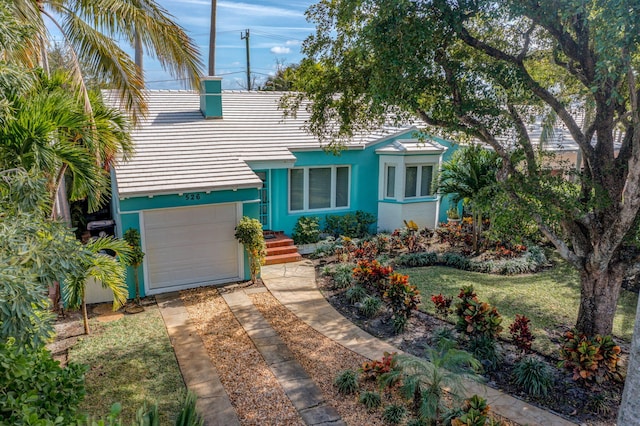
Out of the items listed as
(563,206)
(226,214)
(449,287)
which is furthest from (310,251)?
(563,206)

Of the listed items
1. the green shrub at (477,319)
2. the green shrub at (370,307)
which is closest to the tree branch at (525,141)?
the green shrub at (477,319)

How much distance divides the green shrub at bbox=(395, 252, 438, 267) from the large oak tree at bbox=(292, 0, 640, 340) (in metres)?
5.92

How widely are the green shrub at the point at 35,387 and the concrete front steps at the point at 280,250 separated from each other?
31.9ft

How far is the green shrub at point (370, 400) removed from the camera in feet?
23.4

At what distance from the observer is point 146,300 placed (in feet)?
38.4

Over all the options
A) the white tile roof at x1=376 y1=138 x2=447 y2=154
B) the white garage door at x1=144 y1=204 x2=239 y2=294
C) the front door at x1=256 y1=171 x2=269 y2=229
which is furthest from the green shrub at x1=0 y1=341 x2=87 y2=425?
the white tile roof at x1=376 y1=138 x2=447 y2=154

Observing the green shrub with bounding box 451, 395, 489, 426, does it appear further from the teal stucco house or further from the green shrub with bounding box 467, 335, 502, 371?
the teal stucco house

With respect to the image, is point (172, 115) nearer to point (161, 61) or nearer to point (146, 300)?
A: point (161, 61)

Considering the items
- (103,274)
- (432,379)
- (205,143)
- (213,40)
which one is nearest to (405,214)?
(205,143)

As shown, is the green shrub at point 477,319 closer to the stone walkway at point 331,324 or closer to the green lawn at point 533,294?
the stone walkway at point 331,324

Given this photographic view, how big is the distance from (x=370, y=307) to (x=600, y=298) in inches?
186

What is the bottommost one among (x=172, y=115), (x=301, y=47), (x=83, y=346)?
(x=83, y=346)

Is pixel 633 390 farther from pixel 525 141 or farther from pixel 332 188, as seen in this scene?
pixel 332 188

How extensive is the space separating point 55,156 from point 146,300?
604 cm
